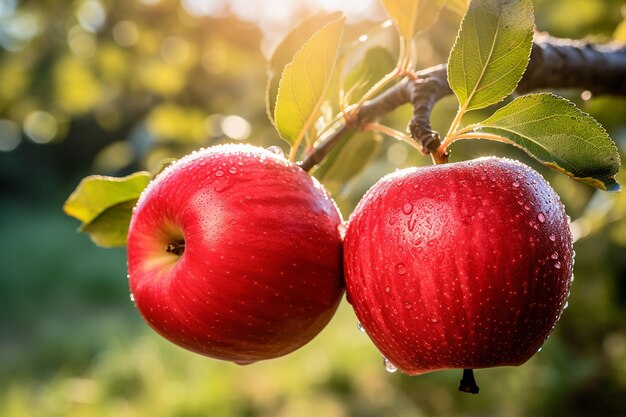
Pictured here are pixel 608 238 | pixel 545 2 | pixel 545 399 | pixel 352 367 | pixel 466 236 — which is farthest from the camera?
pixel 352 367

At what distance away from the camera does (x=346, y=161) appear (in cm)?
80

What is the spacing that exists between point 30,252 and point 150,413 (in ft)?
19.7

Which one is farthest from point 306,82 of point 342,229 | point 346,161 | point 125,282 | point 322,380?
point 125,282

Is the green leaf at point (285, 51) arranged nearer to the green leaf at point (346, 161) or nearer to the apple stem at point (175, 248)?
the green leaf at point (346, 161)

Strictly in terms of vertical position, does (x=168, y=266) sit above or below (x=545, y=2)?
above

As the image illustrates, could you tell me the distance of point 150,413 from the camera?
367cm

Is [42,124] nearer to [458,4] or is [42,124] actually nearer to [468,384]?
[458,4]

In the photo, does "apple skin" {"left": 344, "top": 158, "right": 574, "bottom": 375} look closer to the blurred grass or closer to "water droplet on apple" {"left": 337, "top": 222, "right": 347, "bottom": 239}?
"water droplet on apple" {"left": 337, "top": 222, "right": 347, "bottom": 239}

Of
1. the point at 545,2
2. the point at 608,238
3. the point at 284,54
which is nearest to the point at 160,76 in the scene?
the point at 545,2

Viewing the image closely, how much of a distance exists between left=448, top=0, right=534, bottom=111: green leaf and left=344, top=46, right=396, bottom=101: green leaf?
0.79 feet

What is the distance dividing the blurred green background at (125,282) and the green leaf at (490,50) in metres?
0.29

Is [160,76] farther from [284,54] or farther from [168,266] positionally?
[168,266]

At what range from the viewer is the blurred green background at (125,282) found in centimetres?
152

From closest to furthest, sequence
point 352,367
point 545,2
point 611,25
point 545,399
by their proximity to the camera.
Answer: point 611,25 < point 545,2 < point 545,399 < point 352,367
